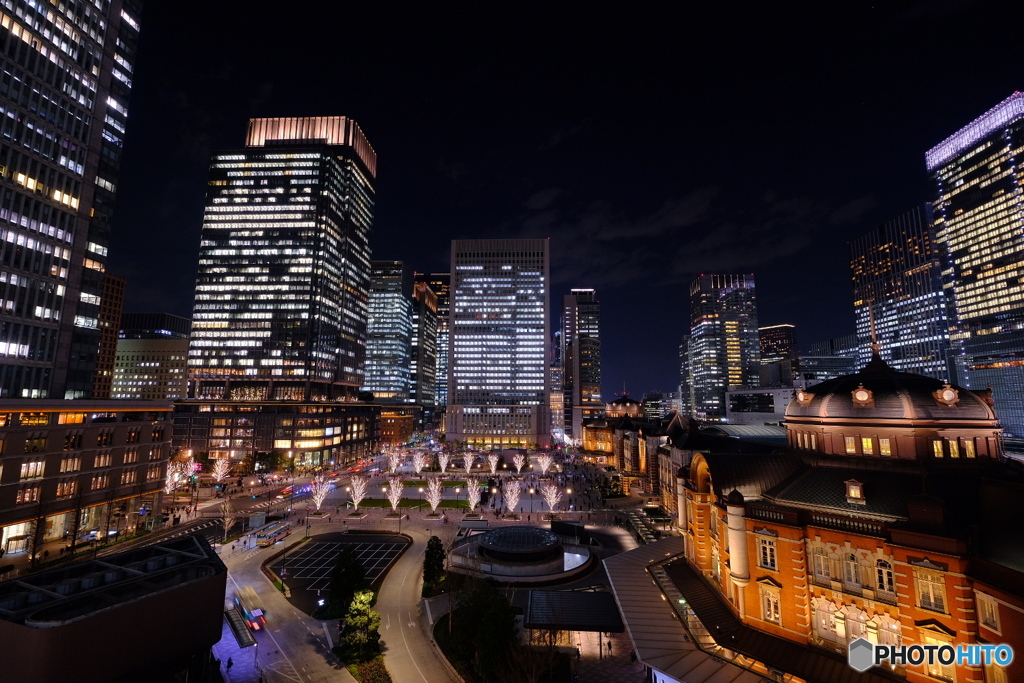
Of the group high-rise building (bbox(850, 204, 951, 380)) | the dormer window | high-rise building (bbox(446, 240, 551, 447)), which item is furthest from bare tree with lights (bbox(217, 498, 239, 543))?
high-rise building (bbox(850, 204, 951, 380))

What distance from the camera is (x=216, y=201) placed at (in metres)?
146

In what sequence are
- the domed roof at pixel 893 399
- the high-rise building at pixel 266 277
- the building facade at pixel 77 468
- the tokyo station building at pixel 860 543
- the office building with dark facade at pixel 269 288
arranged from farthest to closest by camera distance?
the high-rise building at pixel 266 277, the office building with dark facade at pixel 269 288, the building facade at pixel 77 468, the domed roof at pixel 893 399, the tokyo station building at pixel 860 543

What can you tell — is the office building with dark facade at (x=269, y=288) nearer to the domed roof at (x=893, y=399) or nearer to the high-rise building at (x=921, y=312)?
the domed roof at (x=893, y=399)

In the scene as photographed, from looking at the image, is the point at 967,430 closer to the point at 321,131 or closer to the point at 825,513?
the point at 825,513

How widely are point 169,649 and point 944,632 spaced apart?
4450cm

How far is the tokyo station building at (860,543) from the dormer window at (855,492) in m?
0.10

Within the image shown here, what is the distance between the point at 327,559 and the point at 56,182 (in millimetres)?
69758

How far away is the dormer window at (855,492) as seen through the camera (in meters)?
30.7

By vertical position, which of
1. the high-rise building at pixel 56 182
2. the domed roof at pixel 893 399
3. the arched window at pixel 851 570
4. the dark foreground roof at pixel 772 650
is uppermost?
the high-rise building at pixel 56 182

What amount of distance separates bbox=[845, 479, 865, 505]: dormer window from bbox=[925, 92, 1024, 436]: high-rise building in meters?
150

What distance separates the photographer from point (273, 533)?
65.8m

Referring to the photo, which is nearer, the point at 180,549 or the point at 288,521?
the point at 180,549

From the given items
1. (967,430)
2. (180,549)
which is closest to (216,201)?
(180,549)

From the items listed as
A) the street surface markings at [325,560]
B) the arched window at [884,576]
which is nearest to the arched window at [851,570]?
the arched window at [884,576]
